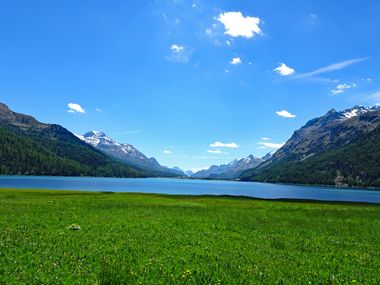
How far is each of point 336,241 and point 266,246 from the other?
8.61 meters

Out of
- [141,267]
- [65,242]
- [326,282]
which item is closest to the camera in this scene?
[326,282]

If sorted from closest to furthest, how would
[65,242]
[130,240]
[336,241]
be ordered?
1. [65,242]
2. [130,240]
3. [336,241]

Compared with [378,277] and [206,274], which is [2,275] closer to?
[206,274]

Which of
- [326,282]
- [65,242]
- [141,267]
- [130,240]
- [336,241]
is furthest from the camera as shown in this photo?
[336,241]

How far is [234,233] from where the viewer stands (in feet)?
112

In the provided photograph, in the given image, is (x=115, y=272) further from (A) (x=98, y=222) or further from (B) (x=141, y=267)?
(A) (x=98, y=222)

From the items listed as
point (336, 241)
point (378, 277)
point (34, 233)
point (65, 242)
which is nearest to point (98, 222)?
point (34, 233)

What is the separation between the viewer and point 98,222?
36.2 metres

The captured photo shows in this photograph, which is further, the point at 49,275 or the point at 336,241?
the point at 336,241

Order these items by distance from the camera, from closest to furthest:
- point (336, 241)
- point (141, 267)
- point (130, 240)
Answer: point (141, 267) < point (130, 240) < point (336, 241)

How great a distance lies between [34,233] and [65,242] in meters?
4.30

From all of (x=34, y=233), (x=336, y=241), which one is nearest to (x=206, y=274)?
(x=34, y=233)

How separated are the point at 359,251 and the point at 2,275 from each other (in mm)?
24898

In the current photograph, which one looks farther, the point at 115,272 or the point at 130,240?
the point at 130,240
